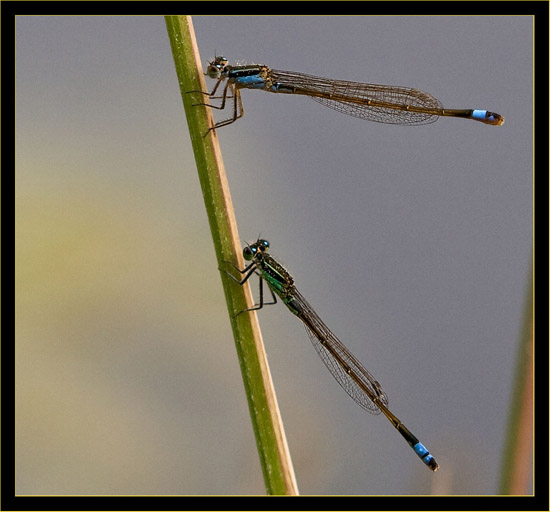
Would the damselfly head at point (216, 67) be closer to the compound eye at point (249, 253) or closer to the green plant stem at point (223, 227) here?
the compound eye at point (249, 253)

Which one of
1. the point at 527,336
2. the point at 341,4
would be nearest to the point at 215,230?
the point at 527,336

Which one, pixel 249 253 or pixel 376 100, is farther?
pixel 376 100

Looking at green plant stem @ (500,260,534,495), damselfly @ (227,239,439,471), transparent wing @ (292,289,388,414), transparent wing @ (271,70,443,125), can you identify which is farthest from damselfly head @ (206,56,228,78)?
green plant stem @ (500,260,534,495)

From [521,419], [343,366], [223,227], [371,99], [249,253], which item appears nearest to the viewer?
[223,227]

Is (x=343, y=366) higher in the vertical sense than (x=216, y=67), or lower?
lower

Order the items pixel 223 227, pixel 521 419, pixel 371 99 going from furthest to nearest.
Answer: pixel 371 99 → pixel 521 419 → pixel 223 227

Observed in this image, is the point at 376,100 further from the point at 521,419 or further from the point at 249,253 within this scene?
the point at 521,419

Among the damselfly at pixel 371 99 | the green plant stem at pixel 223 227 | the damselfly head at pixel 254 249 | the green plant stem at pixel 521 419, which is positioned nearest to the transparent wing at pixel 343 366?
the damselfly head at pixel 254 249

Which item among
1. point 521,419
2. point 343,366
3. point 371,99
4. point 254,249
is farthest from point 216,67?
point 521,419
